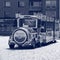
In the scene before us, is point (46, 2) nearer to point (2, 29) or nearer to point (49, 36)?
point (2, 29)

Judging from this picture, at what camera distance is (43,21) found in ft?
107

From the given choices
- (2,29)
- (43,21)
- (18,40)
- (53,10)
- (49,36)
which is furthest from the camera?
(53,10)

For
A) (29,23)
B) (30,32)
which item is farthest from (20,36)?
(29,23)

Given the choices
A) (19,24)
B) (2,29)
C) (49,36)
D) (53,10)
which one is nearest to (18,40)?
(19,24)

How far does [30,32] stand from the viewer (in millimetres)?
28094

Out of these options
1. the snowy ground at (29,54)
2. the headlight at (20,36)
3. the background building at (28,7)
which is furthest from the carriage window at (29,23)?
the background building at (28,7)

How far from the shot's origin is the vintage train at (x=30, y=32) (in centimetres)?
2756

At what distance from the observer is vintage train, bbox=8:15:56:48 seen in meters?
27.6

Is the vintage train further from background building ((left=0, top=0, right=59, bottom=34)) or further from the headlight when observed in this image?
background building ((left=0, top=0, right=59, bottom=34))

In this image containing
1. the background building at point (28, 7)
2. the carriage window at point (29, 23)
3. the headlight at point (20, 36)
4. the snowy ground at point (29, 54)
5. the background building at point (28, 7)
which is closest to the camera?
the snowy ground at point (29, 54)

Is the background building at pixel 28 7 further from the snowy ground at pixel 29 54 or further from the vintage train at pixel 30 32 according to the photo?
the snowy ground at pixel 29 54

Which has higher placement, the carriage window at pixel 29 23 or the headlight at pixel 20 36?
the carriage window at pixel 29 23

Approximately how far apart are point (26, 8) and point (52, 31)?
178ft

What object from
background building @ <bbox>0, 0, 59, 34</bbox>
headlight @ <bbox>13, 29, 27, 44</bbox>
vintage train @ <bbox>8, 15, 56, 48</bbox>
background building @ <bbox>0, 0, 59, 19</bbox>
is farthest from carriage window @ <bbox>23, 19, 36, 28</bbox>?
background building @ <bbox>0, 0, 59, 19</bbox>
